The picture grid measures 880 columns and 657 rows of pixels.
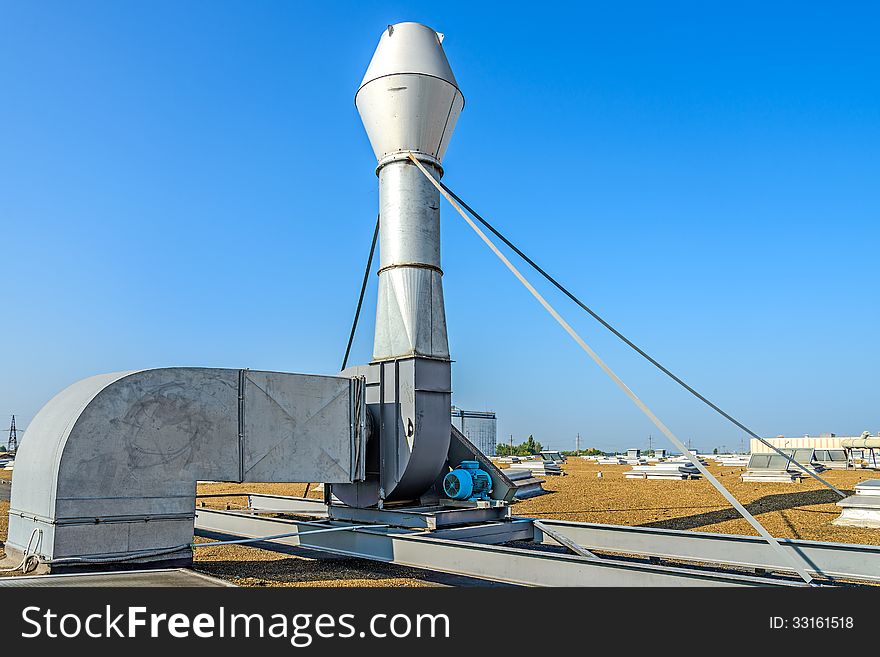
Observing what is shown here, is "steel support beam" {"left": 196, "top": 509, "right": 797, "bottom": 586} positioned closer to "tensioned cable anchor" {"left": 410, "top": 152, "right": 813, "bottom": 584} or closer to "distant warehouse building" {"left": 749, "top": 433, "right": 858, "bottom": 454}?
"tensioned cable anchor" {"left": 410, "top": 152, "right": 813, "bottom": 584}

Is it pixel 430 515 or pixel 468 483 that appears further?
pixel 468 483

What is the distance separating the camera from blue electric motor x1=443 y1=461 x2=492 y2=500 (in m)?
12.1

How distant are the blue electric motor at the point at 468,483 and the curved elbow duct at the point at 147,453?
231cm

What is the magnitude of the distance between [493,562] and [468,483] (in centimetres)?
360

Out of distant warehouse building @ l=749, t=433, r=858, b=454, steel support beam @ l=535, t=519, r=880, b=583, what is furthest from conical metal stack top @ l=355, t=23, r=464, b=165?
distant warehouse building @ l=749, t=433, r=858, b=454

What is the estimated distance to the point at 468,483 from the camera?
39.7 feet

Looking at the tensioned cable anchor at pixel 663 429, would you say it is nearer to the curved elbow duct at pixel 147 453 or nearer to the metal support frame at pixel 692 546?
the metal support frame at pixel 692 546

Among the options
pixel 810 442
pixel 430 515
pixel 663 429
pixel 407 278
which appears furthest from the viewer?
pixel 810 442

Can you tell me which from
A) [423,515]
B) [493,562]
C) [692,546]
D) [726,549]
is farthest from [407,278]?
[726,549]

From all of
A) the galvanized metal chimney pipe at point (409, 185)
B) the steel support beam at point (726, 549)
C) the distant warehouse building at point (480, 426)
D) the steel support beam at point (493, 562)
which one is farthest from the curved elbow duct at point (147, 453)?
the distant warehouse building at point (480, 426)

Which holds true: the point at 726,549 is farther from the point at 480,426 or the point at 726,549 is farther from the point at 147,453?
the point at 480,426
